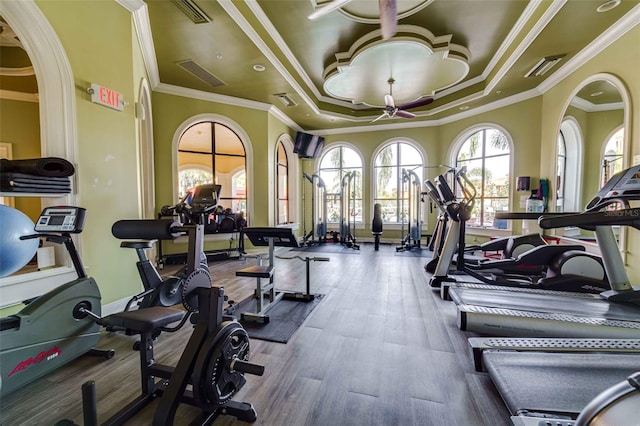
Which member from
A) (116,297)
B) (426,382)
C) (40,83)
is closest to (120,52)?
(40,83)

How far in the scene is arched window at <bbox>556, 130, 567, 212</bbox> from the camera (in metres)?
5.01

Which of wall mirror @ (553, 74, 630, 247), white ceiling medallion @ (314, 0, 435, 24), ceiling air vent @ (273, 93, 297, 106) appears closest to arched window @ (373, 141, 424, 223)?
ceiling air vent @ (273, 93, 297, 106)

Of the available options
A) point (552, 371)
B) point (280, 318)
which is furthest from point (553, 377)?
point (280, 318)

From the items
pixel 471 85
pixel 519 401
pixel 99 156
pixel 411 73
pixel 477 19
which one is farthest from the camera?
pixel 471 85

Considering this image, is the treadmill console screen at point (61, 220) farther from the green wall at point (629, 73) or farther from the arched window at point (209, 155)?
the green wall at point (629, 73)

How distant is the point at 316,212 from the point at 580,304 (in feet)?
22.7

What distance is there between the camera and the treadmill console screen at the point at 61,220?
1.95m

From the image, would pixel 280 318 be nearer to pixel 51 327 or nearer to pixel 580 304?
pixel 51 327

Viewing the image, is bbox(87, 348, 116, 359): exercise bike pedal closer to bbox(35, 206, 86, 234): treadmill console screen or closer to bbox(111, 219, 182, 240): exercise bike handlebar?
bbox(35, 206, 86, 234): treadmill console screen

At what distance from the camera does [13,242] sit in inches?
66.9

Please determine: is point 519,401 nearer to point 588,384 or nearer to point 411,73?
point 588,384

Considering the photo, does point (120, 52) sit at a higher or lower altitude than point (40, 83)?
higher

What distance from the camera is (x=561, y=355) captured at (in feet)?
5.89

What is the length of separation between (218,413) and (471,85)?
7.34 meters
